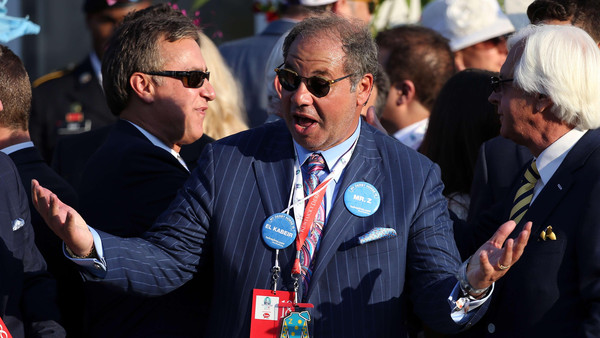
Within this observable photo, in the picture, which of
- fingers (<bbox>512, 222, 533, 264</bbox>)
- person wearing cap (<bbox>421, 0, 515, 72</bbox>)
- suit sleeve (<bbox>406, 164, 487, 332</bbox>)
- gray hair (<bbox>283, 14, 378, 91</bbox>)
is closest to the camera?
fingers (<bbox>512, 222, 533, 264</bbox>)

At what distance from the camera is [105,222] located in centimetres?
390

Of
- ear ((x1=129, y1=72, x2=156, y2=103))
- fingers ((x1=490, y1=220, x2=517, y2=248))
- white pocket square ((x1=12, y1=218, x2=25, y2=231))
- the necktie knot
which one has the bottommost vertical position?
the necktie knot

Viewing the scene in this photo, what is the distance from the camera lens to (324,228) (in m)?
3.49

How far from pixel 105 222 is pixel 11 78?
83 cm

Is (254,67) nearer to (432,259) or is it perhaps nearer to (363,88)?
(363,88)

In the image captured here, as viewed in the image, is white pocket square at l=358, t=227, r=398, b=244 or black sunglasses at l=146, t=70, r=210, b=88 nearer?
white pocket square at l=358, t=227, r=398, b=244

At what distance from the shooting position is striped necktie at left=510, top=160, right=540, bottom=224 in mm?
3770

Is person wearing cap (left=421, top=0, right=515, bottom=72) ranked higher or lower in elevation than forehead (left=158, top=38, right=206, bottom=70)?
lower

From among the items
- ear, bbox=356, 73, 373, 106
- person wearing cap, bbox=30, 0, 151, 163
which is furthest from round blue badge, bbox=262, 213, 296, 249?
person wearing cap, bbox=30, 0, 151, 163

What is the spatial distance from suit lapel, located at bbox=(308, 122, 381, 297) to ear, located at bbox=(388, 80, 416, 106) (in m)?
2.44

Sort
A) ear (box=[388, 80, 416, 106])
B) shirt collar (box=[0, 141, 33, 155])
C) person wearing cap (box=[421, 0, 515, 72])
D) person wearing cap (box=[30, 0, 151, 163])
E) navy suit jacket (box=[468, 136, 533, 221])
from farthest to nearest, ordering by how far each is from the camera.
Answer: person wearing cap (box=[421, 0, 515, 72]), person wearing cap (box=[30, 0, 151, 163]), ear (box=[388, 80, 416, 106]), navy suit jacket (box=[468, 136, 533, 221]), shirt collar (box=[0, 141, 33, 155])

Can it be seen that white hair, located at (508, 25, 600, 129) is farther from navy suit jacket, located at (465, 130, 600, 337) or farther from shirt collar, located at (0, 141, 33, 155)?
shirt collar, located at (0, 141, 33, 155)

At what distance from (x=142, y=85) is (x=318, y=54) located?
112cm

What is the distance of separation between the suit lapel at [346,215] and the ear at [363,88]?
6.9 inches
